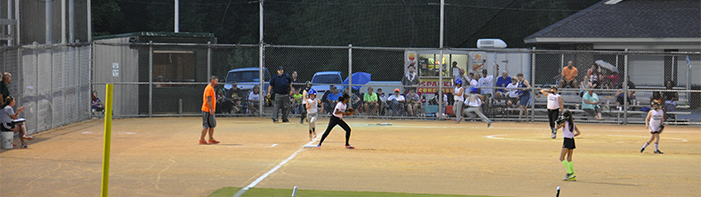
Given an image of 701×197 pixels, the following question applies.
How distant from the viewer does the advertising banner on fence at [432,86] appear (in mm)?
25778

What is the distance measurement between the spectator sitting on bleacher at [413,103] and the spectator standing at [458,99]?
157cm

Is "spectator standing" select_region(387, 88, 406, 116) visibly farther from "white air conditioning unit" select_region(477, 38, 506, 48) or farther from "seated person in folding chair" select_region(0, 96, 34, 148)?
"seated person in folding chair" select_region(0, 96, 34, 148)

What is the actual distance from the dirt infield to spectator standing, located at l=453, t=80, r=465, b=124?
2585 mm

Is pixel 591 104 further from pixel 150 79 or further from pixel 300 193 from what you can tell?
pixel 300 193

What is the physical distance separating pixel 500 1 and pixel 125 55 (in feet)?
70.6

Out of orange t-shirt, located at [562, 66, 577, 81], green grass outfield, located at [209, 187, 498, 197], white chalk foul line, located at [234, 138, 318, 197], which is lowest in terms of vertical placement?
green grass outfield, located at [209, 187, 498, 197]

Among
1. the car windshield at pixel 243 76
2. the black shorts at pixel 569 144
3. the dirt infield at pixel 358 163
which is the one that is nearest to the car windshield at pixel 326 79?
the car windshield at pixel 243 76

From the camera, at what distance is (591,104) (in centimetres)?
2522

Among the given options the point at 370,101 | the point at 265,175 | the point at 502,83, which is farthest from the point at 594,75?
the point at 265,175

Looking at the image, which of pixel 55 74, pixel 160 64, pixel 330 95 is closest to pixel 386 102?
pixel 330 95

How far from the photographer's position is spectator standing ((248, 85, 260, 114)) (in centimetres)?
2664

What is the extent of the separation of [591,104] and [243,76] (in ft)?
44.2

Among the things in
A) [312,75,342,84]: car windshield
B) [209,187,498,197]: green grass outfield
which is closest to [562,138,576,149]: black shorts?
[209,187,498,197]: green grass outfield

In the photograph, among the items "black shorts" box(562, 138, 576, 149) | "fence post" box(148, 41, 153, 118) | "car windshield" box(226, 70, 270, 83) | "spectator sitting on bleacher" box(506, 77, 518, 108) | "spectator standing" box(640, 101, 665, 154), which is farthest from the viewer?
"car windshield" box(226, 70, 270, 83)
